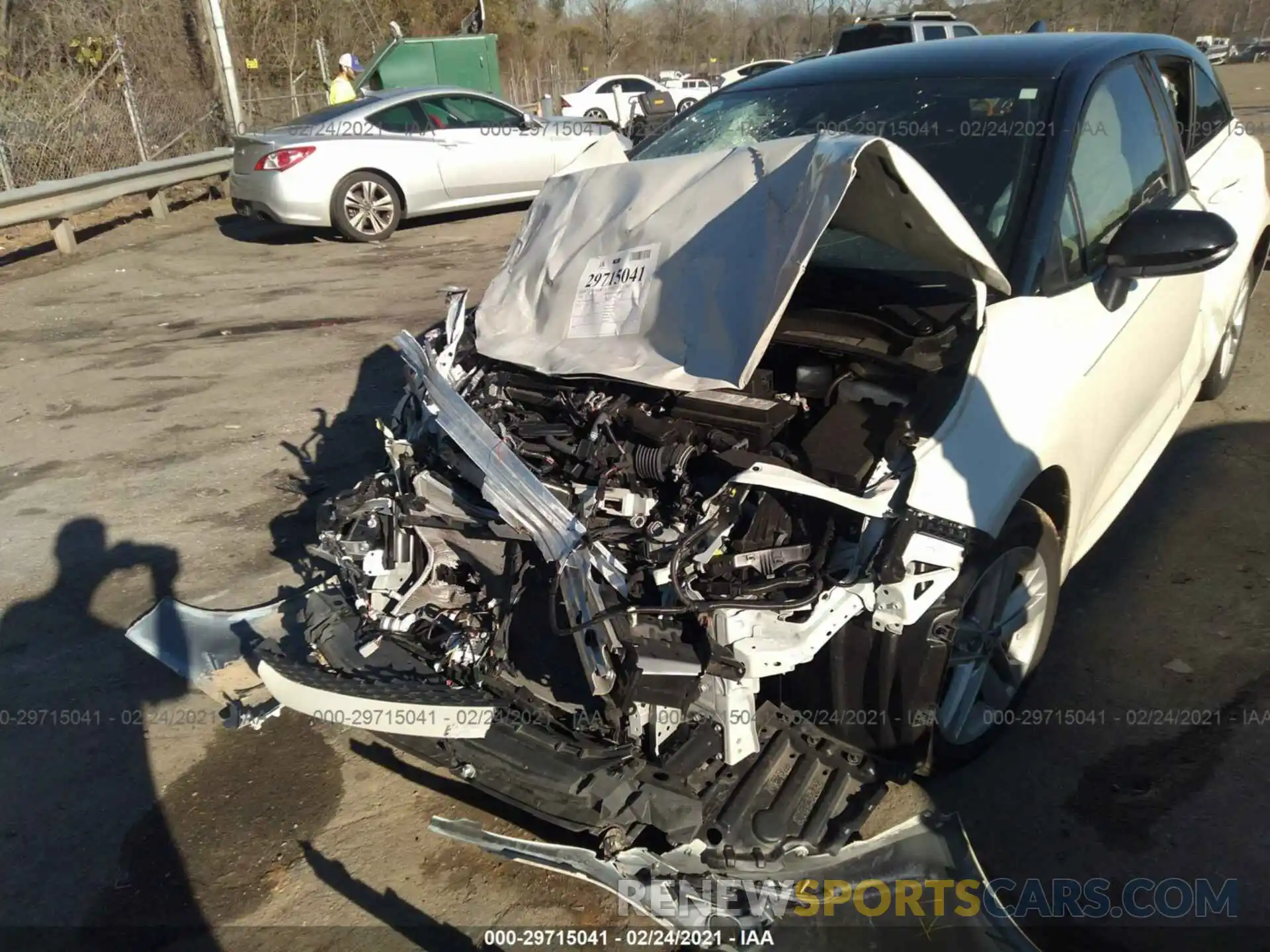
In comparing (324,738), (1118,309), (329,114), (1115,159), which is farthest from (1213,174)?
→ (329,114)

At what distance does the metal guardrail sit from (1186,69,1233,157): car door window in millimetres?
10799

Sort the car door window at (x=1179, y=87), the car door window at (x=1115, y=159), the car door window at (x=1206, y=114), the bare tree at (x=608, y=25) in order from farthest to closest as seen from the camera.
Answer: the bare tree at (x=608, y=25), the car door window at (x=1206, y=114), the car door window at (x=1179, y=87), the car door window at (x=1115, y=159)

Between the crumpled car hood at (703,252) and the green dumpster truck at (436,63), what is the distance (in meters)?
17.4

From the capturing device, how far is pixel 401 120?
11.0 meters

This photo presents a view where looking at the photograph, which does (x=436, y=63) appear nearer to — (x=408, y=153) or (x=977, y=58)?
(x=408, y=153)

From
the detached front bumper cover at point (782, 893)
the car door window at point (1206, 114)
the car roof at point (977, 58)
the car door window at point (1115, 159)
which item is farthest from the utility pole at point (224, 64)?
the detached front bumper cover at point (782, 893)

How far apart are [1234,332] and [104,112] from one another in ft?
49.5

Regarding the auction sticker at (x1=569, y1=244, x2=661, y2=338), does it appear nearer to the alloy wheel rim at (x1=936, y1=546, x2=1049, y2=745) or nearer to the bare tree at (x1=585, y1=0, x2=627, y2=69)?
the alloy wheel rim at (x1=936, y1=546, x2=1049, y2=745)

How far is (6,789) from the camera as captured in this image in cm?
300

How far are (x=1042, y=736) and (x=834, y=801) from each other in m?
1.03

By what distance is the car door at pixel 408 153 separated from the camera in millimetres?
10758

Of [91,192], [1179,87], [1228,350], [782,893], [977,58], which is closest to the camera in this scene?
[782,893]

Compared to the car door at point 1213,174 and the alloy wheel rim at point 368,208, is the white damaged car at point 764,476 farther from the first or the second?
the alloy wheel rim at point 368,208

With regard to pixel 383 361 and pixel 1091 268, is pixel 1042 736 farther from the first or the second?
pixel 383 361
